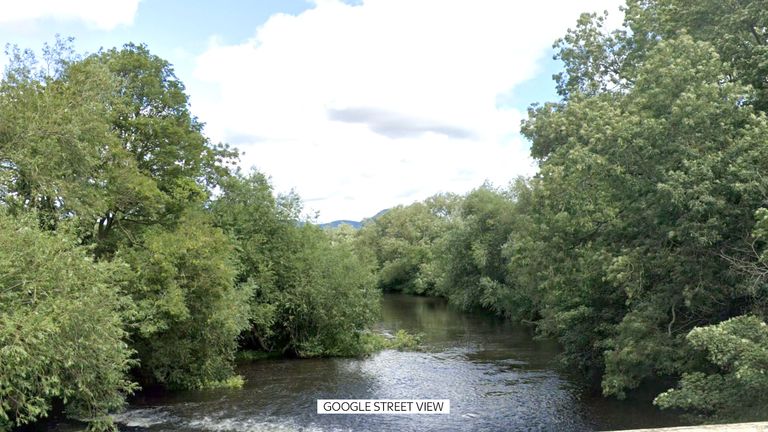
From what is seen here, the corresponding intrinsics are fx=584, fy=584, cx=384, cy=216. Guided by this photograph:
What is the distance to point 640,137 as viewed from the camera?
14484 millimetres

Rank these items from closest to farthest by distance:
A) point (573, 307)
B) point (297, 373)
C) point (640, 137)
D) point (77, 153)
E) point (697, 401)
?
point (697, 401) < point (640, 137) < point (77, 153) < point (573, 307) < point (297, 373)

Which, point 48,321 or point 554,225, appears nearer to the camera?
point 48,321

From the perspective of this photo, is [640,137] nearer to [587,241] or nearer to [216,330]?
[587,241]

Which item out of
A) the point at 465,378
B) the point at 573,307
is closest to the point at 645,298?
the point at 573,307

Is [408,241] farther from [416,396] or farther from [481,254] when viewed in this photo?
[416,396]

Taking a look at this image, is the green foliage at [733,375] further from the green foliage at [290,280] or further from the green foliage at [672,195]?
the green foliage at [290,280]

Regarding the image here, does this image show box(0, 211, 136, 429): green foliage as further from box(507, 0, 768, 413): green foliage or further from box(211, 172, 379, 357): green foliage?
box(211, 172, 379, 357): green foliage

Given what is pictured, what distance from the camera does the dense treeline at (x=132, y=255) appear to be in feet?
42.7

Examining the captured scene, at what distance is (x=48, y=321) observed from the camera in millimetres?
11523

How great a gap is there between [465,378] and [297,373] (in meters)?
7.85

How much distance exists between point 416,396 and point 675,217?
38.6 feet

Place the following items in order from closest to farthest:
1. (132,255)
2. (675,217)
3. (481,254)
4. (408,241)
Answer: (675,217)
(132,255)
(481,254)
(408,241)

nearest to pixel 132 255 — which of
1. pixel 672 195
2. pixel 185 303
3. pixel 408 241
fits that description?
pixel 185 303

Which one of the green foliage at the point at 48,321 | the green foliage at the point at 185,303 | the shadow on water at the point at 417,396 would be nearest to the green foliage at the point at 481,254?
the shadow on water at the point at 417,396
